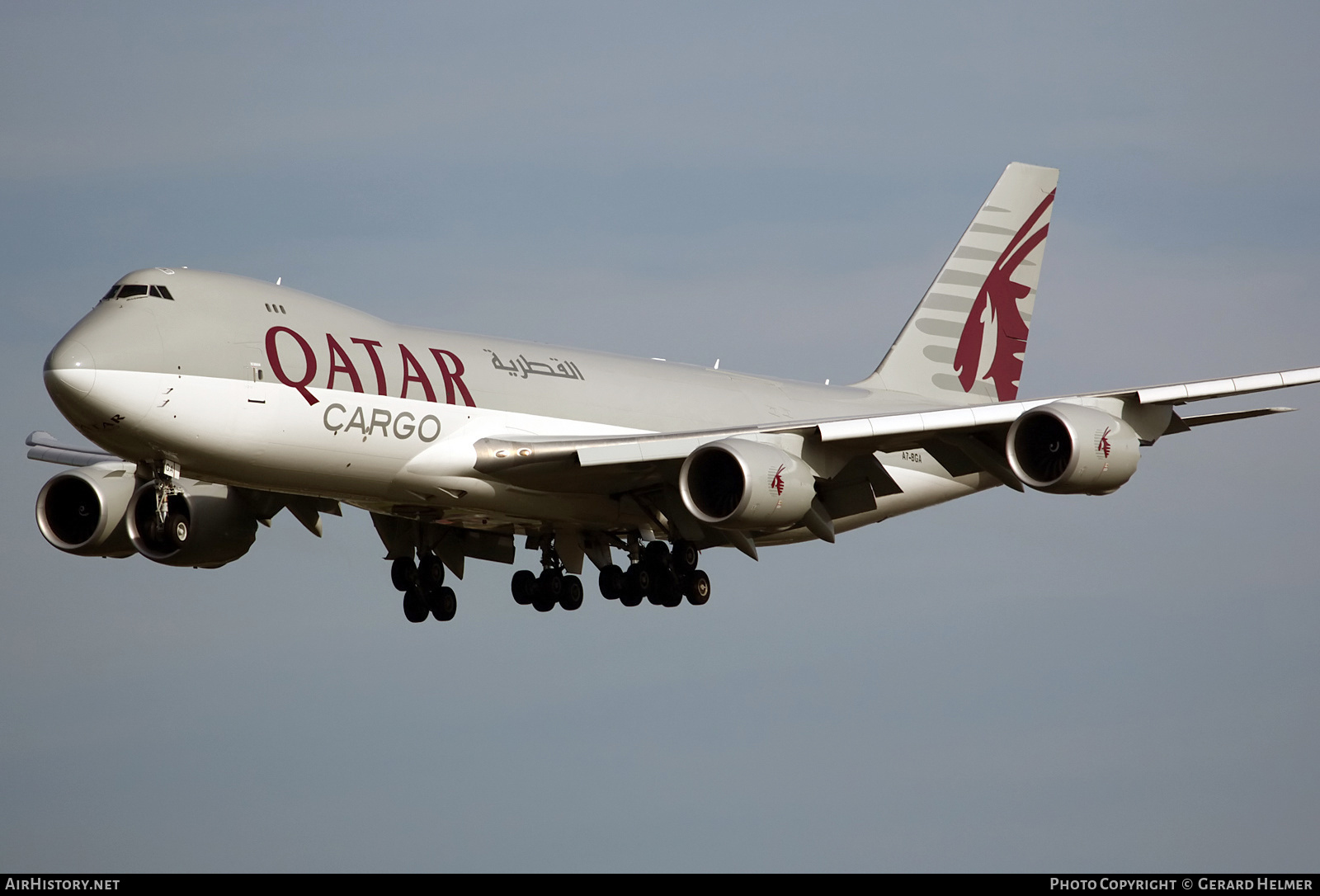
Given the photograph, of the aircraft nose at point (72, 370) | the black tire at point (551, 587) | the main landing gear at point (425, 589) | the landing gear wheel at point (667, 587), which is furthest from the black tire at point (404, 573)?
the aircraft nose at point (72, 370)

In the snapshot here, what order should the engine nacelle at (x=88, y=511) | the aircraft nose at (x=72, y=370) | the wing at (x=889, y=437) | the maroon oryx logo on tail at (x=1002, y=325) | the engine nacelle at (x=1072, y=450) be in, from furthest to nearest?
the maroon oryx logo on tail at (x=1002, y=325), the engine nacelle at (x=88, y=511), the wing at (x=889, y=437), the engine nacelle at (x=1072, y=450), the aircraft nose at (x=72, y=370)

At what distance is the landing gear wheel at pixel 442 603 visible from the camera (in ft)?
122

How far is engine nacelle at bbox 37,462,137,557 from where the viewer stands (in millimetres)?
35281

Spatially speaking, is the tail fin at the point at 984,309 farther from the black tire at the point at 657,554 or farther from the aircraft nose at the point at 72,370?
the aircraft nose at the point at 72,370

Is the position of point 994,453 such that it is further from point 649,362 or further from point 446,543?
point 446,543

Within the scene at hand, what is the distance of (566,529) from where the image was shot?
36.0 meters

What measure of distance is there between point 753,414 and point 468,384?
7708 millimetres

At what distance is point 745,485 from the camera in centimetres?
3056

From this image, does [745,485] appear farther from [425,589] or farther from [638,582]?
[425,589]

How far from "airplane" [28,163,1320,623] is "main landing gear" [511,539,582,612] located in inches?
1.6

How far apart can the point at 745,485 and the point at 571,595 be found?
771cm

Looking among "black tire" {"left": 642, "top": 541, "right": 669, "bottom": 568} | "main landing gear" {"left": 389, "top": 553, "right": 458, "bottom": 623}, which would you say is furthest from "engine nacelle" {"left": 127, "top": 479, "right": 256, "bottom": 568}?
"black tire" {"left": 642, "top": 541, "right": 669, "bottom": 568}

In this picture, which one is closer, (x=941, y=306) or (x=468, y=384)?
(x=468, y=384)
